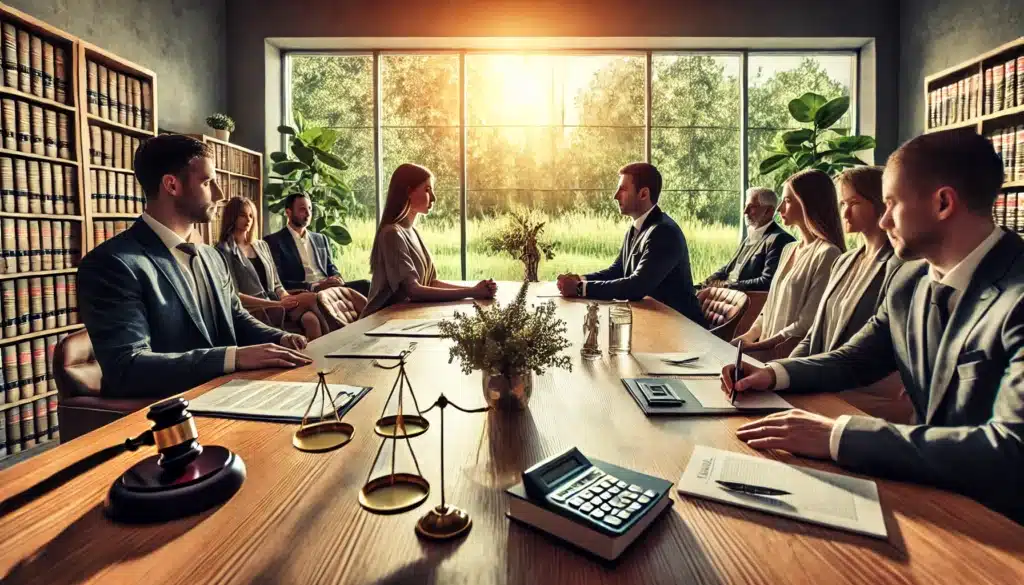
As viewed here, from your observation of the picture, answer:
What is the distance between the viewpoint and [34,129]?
11.2ft

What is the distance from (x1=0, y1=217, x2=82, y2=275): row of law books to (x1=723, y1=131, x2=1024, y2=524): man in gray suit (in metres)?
3.85

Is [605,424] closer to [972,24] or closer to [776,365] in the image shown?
[776,365]

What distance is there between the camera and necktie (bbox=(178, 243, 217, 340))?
2.09 m

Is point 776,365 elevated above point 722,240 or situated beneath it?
situated beneath

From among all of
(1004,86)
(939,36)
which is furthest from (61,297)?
(939,36)

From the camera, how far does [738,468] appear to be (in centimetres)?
96

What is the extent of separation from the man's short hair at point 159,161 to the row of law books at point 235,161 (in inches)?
138

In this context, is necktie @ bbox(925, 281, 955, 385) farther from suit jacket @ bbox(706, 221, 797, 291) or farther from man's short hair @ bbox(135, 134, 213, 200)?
suit jacket @ bbox(706, 221, 797, 291)

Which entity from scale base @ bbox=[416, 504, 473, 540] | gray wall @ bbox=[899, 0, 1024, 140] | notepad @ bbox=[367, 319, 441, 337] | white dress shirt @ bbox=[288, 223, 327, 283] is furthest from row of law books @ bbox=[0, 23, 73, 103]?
gray wall @ bbox=[899, 0, 1024, 140]

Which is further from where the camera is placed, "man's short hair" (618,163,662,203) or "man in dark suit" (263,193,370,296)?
"man in dark suit" (263,193,370,296)

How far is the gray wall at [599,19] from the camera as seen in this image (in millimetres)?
6121

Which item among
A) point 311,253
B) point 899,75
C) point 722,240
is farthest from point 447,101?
point 899,75

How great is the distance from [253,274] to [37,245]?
1427mm

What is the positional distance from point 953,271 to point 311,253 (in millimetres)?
5398
